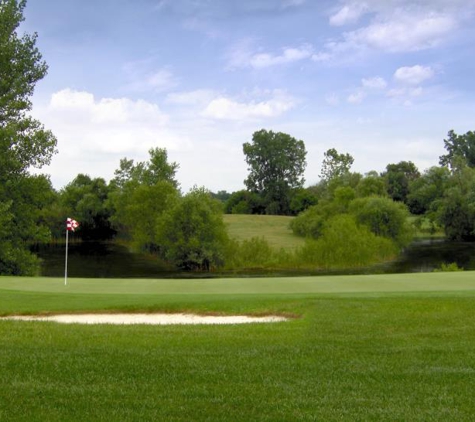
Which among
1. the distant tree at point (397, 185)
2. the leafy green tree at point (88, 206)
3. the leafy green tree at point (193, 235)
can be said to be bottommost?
the leafy green tree at point (193, 235)

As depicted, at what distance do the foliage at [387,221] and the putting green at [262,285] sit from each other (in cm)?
4540

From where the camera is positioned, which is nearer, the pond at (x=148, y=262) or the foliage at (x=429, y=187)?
the pond at (x=148, y=262)

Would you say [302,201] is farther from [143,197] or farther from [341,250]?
[341,250]

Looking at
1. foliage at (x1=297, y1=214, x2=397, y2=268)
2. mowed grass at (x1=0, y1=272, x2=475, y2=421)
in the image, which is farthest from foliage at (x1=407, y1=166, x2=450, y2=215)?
mowed grass at (x1=0, y1=272, x2=475, y2=421)

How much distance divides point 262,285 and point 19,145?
21652 millimetres

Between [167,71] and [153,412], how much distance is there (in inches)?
1105

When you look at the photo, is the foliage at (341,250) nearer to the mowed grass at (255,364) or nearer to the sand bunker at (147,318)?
the mowed grass at (255,364)

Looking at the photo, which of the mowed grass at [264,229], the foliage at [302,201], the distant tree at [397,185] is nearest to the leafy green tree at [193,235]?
the mowed grass at [264,229]

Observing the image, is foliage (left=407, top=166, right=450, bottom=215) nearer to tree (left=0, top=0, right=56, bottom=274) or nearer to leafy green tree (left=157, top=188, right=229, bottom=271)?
leafy green tree (left=157, top=188, right=229, bottom=271)

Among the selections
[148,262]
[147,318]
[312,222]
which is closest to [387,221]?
[312,222]

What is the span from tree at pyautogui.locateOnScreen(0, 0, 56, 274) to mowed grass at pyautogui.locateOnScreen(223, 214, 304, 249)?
135ft

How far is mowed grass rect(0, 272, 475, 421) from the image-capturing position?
624cm

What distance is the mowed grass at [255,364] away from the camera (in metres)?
6.24

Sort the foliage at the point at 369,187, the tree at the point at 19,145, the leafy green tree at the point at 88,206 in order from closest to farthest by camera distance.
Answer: the tree at the point at 19,145 < the foliage at the point at 369,187 < the leafy green tree at the point at 88,206
